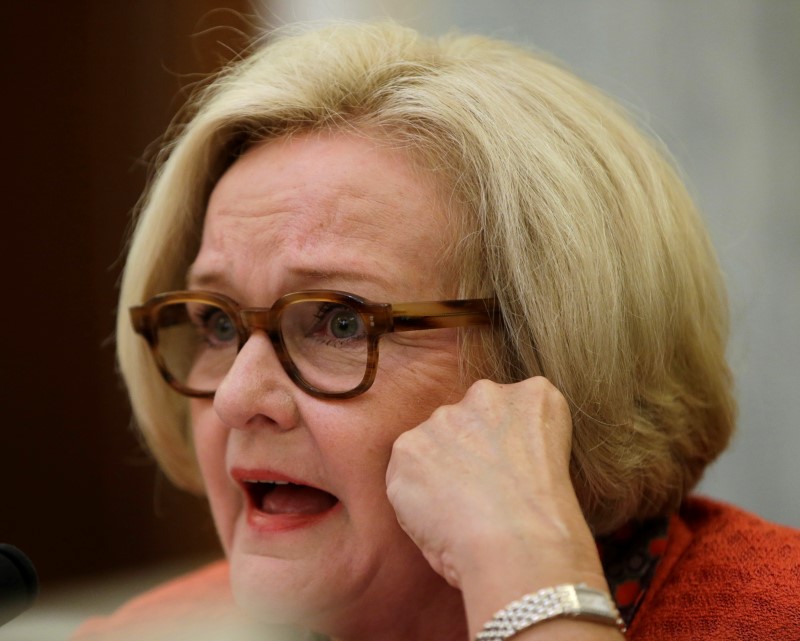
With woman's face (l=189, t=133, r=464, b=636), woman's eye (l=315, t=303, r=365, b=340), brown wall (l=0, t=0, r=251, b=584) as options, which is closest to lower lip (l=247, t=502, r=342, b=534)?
woman's face (l=189, t=133, r=464, b=636)

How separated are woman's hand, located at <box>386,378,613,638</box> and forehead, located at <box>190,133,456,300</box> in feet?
0.82

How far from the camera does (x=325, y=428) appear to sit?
1311 mm

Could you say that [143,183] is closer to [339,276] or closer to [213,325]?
[213,325]

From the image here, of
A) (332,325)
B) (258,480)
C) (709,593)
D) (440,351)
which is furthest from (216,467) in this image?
(709,593)

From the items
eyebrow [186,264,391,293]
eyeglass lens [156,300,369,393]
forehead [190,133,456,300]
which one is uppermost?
forehead [190,133,456,300]

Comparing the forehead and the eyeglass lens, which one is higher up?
the forehead

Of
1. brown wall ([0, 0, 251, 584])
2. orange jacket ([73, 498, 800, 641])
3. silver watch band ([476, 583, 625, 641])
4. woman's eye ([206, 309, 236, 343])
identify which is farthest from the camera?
brown wall ([0, 0, 251, 584])

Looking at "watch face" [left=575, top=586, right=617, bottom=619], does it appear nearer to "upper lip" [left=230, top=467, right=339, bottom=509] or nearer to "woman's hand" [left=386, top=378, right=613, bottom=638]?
"woman's hand" [left=386, top=378, right=613, bottom=638]

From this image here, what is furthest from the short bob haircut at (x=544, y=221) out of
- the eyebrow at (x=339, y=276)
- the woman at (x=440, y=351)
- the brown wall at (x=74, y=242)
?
the brown wall at (x=74, y=242)

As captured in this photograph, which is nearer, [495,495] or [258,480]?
[495,495]

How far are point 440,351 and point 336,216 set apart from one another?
0.88 feet

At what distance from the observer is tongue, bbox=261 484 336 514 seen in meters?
1.41

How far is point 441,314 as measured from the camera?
134cm

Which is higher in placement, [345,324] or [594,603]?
[345,324]
